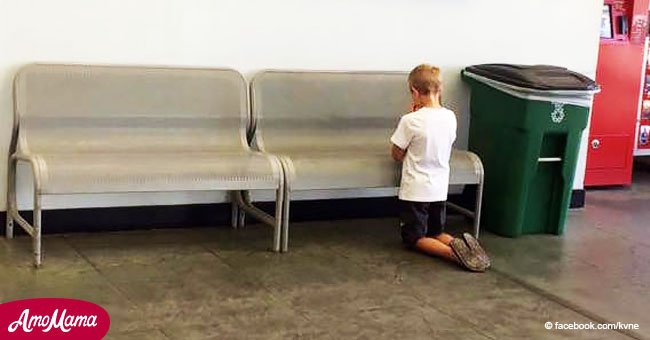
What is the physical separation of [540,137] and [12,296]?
2870 mm

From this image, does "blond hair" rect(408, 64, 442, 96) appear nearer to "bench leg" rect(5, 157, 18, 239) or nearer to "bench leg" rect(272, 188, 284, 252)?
"bench leg" rect(272, 188, 284, 252)

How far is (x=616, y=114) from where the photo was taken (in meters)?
6.49

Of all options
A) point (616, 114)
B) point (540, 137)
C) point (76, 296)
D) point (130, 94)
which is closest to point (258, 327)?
point (76, 296)

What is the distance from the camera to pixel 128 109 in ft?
14.9

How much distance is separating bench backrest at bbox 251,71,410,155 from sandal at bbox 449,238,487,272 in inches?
30.4

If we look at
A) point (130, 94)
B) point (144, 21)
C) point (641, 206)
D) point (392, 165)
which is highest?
point (144, 21)

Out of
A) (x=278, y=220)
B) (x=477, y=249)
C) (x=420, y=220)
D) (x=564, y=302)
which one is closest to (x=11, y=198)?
(x=278, y=220)

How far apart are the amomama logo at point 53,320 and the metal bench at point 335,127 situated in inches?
49.3

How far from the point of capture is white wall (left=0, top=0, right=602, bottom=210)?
14.5 feet

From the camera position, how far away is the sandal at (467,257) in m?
4.31

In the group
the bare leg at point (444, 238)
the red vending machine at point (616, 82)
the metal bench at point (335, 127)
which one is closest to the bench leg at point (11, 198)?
the metal bench at point (335, 127)

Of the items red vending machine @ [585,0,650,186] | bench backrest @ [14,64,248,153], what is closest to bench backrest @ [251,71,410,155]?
bench backrest @ [14,64,248,153]

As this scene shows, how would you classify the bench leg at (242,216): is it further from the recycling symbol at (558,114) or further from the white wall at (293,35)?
the recycling symbol at (558,114)

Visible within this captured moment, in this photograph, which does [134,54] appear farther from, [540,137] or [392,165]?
[540,137]
